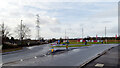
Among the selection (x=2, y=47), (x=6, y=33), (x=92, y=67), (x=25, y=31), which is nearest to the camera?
(x=92, y=67)

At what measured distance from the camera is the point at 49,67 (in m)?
10.1

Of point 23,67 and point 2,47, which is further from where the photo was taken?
point 2,47

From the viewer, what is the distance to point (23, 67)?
33.6ft

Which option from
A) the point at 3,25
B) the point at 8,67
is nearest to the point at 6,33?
the point at 3,25

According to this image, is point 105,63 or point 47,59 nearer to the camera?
point 105,63

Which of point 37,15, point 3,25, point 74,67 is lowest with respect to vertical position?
point 74,67

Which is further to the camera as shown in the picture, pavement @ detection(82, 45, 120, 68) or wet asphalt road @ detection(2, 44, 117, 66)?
wet asphalt road @ detection(2, 44, 117, 66)

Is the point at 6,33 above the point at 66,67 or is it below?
above

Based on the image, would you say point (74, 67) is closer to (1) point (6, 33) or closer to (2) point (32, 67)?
(2) point (32, 67)

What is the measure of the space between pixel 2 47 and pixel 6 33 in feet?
125

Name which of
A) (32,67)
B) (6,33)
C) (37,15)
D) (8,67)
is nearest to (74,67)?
(32,67)

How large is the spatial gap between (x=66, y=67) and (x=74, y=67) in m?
0.67

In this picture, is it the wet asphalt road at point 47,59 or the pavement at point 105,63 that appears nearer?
the pavement at point 105,63

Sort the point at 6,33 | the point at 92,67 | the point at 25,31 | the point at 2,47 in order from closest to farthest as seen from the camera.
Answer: the point at 92,67, the point at 2,47, the point at 6,33, the point at 25,31
